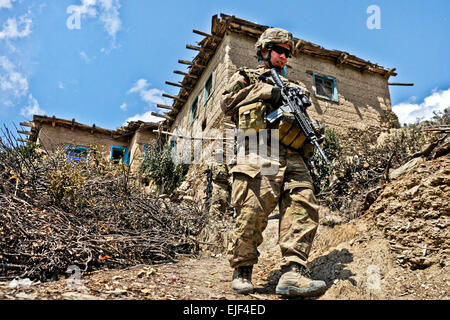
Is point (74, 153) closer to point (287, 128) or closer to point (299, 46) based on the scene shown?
point (287, 128)

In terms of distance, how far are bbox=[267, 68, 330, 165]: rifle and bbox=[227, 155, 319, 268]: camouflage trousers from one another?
0.30 metres

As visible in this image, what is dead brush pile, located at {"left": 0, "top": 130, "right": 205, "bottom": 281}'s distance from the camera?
2701 millimetres

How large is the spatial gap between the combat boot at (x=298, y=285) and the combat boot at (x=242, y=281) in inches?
8.9

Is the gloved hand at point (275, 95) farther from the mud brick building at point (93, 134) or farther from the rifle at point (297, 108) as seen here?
the mud brick building at point (93, 134)

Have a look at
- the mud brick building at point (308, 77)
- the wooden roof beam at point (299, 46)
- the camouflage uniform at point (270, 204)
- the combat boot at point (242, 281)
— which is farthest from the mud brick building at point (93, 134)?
the combat boot at point (242, 281)

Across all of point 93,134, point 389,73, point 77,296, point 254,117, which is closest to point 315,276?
→ point 254,117

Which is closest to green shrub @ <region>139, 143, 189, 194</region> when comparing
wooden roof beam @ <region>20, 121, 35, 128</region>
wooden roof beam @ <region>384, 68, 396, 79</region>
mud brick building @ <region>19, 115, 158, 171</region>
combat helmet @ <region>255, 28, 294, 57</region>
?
mud brick building @ <region>19, 115, 158, 171</region>

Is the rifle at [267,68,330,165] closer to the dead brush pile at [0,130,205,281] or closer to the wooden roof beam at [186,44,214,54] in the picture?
the dead brush pile at [0,130,205,281]

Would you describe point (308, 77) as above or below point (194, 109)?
above

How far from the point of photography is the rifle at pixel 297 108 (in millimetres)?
2752

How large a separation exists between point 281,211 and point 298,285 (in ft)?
1.97

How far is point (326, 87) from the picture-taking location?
10.5 m

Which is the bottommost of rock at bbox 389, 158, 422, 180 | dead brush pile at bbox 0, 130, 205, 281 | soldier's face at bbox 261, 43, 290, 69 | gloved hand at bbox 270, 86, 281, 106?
dead brush pile at bbox 0, 130, 205, 281

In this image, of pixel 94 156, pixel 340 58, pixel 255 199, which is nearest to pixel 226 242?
pixel 255 199
